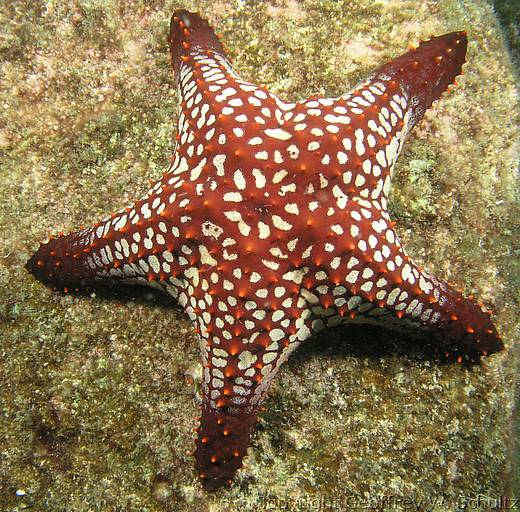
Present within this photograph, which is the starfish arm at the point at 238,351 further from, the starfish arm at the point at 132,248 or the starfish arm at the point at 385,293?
the starfish arm at the point at 132,248

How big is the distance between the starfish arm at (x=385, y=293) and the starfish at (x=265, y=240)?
0.04ft

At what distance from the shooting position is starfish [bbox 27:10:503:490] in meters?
3.04

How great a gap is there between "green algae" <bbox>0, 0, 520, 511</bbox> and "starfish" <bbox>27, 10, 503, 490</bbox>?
72 cm

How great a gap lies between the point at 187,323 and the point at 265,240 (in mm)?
1695

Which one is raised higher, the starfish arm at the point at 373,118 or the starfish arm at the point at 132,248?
the starfish arm at the point at 373,118

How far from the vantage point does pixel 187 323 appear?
4281 mm

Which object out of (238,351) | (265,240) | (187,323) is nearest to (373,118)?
(265,240)

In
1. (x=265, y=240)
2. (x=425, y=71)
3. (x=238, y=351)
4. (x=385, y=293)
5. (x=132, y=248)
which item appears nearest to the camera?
(x=265, y=240)

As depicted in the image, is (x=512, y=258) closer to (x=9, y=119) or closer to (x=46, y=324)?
(x=46, y=324)

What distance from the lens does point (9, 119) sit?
4652 millimetres

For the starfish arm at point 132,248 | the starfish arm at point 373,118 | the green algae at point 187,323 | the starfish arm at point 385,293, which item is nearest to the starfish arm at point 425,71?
the starfish arm at point 373,118

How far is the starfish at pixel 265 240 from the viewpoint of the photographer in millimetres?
3035

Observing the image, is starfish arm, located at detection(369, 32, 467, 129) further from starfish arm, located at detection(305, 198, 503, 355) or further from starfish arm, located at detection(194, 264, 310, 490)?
starfish arm, located at detection(194, 264, 310, 490)

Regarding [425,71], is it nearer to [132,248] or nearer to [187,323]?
[132,248]
